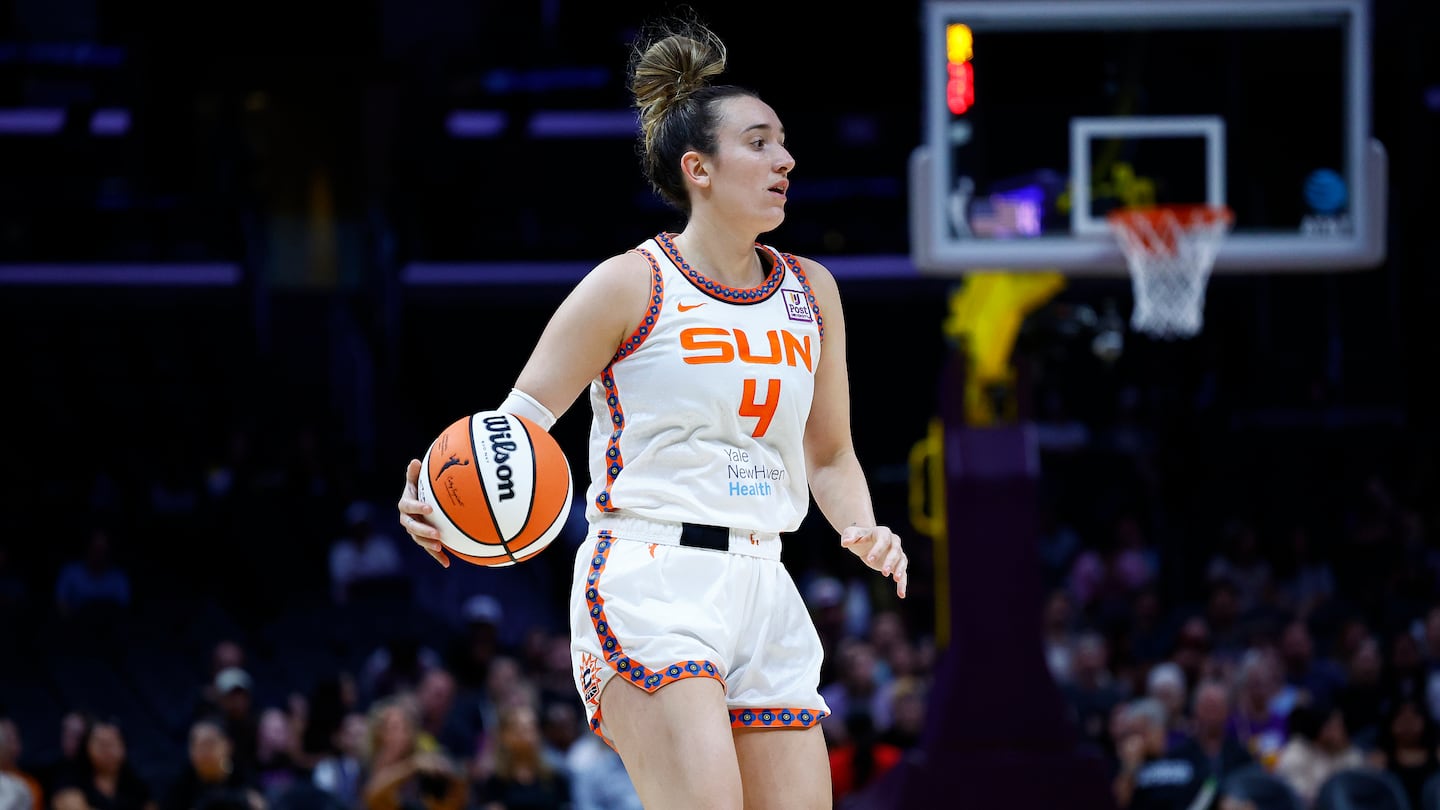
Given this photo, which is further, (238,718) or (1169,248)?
(238,718)

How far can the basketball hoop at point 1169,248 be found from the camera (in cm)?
928

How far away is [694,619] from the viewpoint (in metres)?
3.47

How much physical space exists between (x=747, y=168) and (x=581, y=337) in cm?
53

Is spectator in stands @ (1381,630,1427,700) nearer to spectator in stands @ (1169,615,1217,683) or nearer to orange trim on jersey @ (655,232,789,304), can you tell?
spectator in stands @ (1169,615,1217,683)

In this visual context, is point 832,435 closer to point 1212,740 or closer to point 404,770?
point 404,770

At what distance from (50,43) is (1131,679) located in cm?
1424

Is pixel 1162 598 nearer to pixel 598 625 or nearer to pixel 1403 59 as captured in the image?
pixel 1403 59

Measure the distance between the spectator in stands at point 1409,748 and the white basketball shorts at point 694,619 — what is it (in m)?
7.80

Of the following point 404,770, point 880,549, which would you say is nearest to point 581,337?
point 880,549

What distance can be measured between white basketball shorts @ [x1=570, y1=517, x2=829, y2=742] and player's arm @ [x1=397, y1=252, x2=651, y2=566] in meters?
0.30

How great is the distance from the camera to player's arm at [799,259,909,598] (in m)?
3.86

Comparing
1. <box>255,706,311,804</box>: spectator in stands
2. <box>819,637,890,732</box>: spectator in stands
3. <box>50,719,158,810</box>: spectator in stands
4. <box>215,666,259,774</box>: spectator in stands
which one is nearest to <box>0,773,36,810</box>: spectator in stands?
<box>50,719,158,810</box>: spectator in stands

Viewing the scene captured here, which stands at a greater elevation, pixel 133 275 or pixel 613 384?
pixel 133 275

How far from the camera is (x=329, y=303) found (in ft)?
63.5
